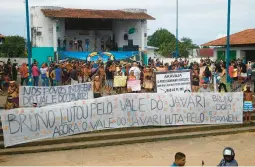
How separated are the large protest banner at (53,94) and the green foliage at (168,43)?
49.1m

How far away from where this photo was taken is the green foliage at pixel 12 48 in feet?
173

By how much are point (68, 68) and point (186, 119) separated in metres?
8.28

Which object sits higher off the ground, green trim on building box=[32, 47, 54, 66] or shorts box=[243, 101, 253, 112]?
green trim on building box=[32, 47, 54, 66]

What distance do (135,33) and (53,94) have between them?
22.3m

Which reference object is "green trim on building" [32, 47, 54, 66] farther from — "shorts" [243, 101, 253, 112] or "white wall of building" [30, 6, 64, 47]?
"shorts" [243, 101, 253, 112]

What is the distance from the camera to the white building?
30078mm

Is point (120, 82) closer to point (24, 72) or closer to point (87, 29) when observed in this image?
point (24, 72)

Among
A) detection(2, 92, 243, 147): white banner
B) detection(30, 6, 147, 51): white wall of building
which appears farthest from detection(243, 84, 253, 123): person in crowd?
detection(30, 6, 147, 51): white wall of building

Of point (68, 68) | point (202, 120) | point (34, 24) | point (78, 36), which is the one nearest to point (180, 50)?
point (78, 36)

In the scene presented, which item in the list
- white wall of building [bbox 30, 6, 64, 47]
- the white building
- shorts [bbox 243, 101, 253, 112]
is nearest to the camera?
shorts [bbox 243, 101, 253, 112]

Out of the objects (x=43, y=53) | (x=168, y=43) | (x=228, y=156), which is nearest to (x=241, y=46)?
(x=43, y=53)

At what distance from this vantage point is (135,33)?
3281 centimetres

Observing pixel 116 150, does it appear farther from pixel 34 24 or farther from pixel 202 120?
pixel 34 24

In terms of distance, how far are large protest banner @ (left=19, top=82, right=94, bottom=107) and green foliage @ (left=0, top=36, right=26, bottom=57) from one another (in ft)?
144
